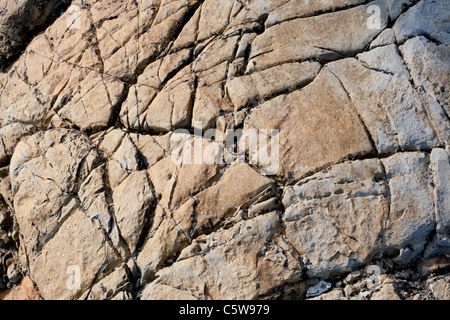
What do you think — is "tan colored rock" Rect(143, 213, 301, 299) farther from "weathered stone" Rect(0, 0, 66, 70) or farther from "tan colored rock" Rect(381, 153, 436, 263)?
"weathered stone" Rect(0, 0, 66, 70)

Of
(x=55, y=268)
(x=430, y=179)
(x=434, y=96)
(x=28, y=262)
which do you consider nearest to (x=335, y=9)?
(x=434, y=96)

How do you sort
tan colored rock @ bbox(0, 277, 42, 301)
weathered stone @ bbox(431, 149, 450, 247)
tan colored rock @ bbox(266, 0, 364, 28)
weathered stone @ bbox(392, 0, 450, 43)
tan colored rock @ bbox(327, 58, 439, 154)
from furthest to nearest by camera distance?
tan colored rock @ bbox(266, 0, 364, 28) < tan colored rock @ bbox(0, 277, 42, 301) < weathered stone @ bbox(392, 0, 450, 43) < tan colored rock @ bbox(327, 58, 439, 154) < weathered stone @ bbox(431, 149, 450, 247)

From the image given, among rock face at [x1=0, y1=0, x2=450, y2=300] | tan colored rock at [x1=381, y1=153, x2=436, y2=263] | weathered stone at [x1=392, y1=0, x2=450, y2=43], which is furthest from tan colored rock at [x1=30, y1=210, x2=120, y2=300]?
weathered stone at [x1=392, y1=0, x2=450, y2=43]

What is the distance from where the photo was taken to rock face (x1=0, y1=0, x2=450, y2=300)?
339 cm

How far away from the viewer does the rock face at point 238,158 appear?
11.1 feet

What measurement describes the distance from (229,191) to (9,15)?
438cm

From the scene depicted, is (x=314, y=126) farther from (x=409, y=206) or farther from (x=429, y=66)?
(x=429, y=66)

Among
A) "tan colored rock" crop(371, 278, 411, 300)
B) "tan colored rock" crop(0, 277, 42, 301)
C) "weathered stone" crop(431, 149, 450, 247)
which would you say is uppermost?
"tan colored rock" crop(0, 277, 42, 301)

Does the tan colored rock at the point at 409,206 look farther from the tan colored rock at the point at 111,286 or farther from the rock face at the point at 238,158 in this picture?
the tan colored rock at the point at 111,286

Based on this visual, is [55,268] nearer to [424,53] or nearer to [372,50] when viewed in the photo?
[372,50]

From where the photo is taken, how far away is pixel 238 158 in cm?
387

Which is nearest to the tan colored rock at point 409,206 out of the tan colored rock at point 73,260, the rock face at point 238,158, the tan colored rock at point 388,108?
the rock face at point 238,158

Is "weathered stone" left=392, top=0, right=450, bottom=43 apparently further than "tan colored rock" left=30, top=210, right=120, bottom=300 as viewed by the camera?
Yes

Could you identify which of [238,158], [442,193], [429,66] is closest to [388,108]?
[429,66]
